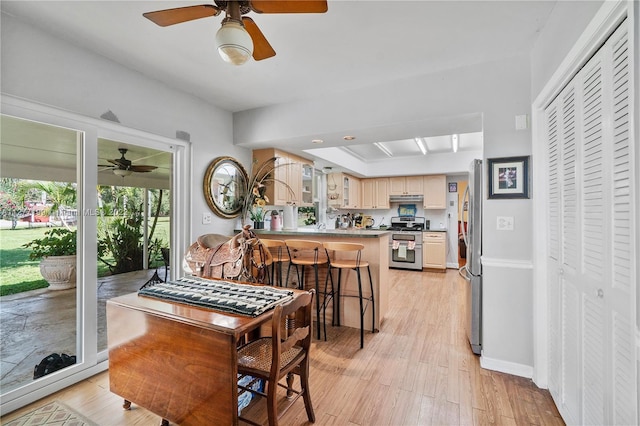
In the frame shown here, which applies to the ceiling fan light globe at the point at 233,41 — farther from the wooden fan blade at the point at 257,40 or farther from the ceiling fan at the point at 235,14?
the wooden fan blade at the point at 257,40

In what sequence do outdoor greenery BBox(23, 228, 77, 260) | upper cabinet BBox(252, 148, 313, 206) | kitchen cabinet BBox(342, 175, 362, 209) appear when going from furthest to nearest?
kitchen cabinet BBox(342, 175, 362, 209)
upper cabinet BBox(252, 148, 313, 206)
outdoor greenery BBox(23, 228, 77, 260)

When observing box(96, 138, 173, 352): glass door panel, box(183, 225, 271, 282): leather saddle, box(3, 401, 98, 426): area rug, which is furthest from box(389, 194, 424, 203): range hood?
box(3, 401, 98, 426): area rug

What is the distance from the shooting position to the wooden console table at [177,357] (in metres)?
1.37

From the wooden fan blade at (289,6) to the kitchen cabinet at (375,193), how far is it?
5965 millimetres

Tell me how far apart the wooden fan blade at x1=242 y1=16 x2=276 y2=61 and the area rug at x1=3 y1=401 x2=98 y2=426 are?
2.51m

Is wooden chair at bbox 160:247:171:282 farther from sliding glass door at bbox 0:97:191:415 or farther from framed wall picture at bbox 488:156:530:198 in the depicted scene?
framed wall picture at bbox 488:156:530:198

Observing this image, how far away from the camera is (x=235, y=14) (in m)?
1.43

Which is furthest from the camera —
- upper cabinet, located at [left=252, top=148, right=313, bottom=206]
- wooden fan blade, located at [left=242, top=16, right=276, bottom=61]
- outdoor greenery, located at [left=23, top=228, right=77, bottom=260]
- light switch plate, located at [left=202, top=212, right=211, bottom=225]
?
upper cabinet, located at [left=252, top=148, right=313, bottom=206]

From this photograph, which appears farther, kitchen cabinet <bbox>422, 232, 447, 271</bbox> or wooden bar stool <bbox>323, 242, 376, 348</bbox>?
kitchen cabinet <bbox>422, 232, 447, 271</bbox>

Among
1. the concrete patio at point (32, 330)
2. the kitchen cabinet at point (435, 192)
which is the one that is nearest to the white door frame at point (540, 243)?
the concrete patio at point (32, 330)

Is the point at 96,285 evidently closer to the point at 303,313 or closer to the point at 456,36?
the point at 303,313

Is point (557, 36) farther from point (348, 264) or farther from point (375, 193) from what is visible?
point (375, 193)

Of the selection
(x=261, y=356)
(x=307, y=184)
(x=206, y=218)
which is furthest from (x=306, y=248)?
(x=307, y=184)

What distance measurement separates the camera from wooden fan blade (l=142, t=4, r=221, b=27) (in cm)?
140
